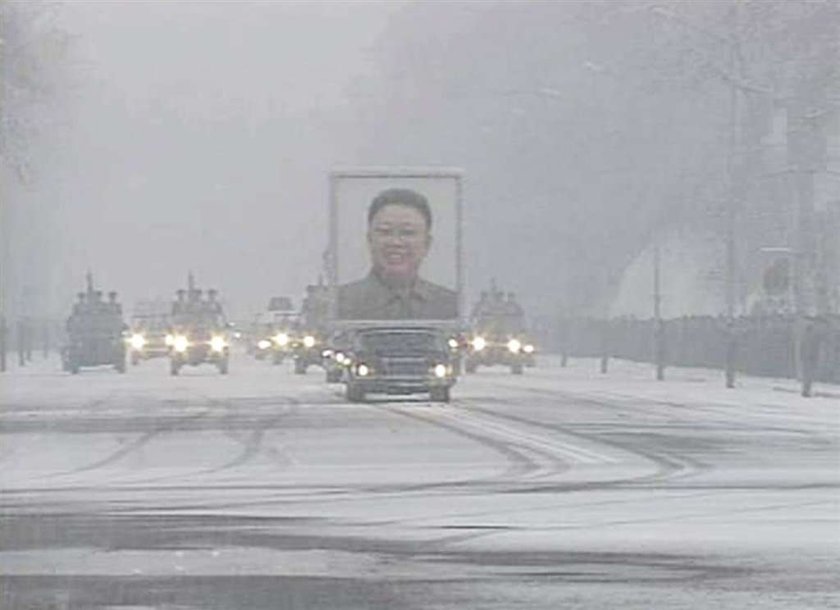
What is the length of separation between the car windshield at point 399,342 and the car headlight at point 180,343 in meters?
29.4

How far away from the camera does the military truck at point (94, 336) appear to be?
81.5 metres

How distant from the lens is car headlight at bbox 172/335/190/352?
8069cm

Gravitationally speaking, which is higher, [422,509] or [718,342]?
[718,342]

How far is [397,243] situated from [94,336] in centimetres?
3004

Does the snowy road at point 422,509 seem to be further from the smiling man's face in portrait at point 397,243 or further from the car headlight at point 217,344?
the car headlight at point 217,344

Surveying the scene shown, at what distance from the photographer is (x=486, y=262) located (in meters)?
103

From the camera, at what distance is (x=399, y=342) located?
51531 mm

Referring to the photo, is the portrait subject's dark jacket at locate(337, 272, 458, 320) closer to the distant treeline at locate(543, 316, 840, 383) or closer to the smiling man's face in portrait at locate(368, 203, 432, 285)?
the smiling man's face in portrait at locate(368, 203, 432, 285)

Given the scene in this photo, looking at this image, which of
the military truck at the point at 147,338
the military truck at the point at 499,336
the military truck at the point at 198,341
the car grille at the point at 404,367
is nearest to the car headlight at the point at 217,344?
the military truck at the point at 198,341

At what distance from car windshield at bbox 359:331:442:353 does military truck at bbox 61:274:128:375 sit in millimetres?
30375

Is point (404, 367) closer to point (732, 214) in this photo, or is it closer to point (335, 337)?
point (335, 337)

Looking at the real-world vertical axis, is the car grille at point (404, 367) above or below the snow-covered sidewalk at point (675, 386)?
above

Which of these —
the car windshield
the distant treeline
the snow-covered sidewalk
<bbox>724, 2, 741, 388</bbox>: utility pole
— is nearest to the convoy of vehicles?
the car windshield

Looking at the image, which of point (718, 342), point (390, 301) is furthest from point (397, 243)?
point (718, 342)
